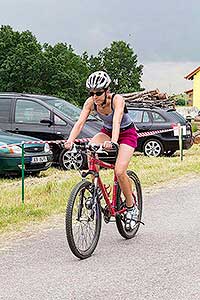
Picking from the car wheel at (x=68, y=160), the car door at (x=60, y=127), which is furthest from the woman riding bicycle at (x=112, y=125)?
the car door at (x=60, y=127)

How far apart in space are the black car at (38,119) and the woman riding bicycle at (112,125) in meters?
8.21

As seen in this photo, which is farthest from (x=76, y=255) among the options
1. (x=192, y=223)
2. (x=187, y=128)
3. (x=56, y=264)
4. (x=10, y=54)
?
(x=10, y=54)

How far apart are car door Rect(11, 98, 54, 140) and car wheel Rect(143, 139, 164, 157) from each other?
4.63 meters

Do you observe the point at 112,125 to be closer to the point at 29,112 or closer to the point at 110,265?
the point at 110,265

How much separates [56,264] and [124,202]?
130 cm

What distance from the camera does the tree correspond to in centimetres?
10138

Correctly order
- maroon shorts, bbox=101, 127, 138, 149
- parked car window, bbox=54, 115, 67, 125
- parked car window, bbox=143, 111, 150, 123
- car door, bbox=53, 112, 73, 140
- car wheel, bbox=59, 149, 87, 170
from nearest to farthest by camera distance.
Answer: maroon shorts, bbox=101, 127, 138, 149 < car wheel, bbox=59, 149, 87, 170 < car door, bbox=53, 112, 73, 140 < parked car window, bbox=54, 115, 67, 125 < parked car window, bbox=143, 111, 150, 123

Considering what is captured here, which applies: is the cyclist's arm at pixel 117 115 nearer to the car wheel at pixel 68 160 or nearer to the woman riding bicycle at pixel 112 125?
the woman riding bicycle at pixel 112 125

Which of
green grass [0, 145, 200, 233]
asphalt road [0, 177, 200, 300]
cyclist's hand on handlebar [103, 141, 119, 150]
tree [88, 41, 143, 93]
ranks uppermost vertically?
tree [88, 41, 143, 93]

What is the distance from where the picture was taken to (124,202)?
7449mm

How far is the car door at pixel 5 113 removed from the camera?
1592 centimetres

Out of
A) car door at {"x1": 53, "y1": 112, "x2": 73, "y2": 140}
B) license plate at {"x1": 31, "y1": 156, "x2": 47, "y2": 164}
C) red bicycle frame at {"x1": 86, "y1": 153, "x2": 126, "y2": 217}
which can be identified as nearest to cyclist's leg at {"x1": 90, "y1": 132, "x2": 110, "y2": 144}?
red bicycle frame at {"x1": 86, "y1": 153, "x2": 126, "y2": 217}

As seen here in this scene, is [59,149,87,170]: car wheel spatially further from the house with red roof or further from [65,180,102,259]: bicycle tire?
the house with red roof

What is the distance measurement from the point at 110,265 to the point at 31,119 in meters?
9.80
